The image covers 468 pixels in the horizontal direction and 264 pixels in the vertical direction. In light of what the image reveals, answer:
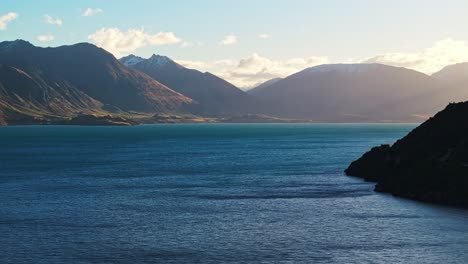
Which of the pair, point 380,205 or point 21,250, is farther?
point 380,205

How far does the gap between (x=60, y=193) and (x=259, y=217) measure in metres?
49.1

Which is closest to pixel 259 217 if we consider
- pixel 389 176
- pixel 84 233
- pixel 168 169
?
pixel 84 233

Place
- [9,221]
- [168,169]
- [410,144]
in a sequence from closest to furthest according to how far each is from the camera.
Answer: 1. [9,221]
2. [410,144]
3. [168,169]

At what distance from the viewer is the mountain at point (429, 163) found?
11012 centimetres

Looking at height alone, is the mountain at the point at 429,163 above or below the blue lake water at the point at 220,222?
above

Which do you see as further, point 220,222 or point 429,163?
point 429,163

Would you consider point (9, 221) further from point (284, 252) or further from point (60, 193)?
point (284, 252)

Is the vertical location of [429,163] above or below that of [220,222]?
above

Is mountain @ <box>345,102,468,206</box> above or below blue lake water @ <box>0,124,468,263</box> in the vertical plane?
above

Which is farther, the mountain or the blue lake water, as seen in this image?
the mountain

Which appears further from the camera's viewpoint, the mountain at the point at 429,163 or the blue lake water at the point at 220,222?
the mountain at the point at 429,163

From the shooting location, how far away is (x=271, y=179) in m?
150

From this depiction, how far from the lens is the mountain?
11012cm

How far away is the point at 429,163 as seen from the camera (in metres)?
119
